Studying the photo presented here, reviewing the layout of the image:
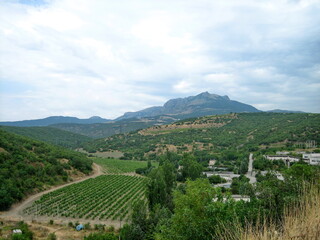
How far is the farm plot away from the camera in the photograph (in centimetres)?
3250

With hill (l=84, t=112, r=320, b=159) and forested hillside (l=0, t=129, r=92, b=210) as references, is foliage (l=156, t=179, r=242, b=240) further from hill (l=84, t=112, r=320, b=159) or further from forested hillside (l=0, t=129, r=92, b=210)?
hill (l=84, t=112, r=320, b=159)

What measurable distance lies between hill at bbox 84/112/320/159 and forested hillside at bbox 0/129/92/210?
1604 inches

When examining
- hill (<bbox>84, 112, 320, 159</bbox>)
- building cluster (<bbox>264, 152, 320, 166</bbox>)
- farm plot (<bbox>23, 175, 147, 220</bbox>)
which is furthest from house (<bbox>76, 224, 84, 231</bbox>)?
hill (<bbox>84, 112, 320, 159</bbox>)

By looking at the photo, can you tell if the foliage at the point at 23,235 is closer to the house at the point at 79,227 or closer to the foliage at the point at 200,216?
the house at the point at 79,227

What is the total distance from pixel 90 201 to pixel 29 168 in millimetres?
17343

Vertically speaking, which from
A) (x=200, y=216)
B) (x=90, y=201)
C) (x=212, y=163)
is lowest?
(x=212, y=163)

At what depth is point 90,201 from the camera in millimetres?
37969

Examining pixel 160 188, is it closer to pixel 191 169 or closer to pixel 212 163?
pixel 191 169

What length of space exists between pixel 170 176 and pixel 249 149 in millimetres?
55925

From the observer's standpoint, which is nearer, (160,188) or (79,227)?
(79,227)

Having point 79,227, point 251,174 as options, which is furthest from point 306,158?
point 79,227

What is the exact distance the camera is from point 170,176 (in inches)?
1452

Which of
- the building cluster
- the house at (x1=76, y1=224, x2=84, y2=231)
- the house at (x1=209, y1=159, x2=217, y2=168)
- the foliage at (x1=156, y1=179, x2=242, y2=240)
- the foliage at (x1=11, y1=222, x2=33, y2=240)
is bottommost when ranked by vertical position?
the house at (x1=209, y1=159, x2=217, y2=168)

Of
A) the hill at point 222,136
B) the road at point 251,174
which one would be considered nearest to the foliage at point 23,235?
the road at point 251,174
